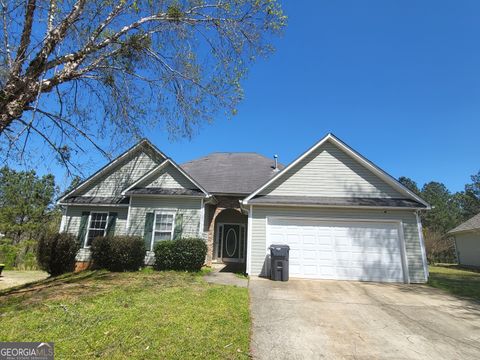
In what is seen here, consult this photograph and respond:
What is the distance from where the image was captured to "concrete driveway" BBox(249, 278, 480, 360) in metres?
4.67

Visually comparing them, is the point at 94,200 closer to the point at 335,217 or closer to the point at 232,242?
the point at 232,242

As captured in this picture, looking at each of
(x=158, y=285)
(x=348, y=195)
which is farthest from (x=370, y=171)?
(x=158, y=285)

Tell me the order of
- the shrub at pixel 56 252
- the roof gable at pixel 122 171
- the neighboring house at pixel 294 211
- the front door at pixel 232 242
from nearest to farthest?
the neighboring house at pixel 294 211 < the shrub at pixel 56 252 < the roof gable at pixel 122 171 < the front door at pixel 232 242

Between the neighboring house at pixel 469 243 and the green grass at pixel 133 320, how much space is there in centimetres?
2500

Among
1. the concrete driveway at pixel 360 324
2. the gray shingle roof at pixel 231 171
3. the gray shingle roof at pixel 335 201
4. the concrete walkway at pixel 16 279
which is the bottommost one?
the concrete walkway at pixel 16 279

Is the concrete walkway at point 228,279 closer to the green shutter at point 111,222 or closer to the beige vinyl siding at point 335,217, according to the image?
the beige vinyl siding at point 335,217

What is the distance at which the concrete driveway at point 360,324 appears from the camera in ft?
15.3

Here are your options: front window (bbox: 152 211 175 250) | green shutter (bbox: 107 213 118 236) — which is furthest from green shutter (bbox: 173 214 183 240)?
green shutter (bbox: 107 213 118 236)

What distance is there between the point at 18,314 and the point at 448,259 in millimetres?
44246

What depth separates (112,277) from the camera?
1054cm

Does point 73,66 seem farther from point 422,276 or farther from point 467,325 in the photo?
point 422,276

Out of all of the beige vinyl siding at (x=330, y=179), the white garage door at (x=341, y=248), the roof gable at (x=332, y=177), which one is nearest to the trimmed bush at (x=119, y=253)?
the roof gable at (x=332, y=177)

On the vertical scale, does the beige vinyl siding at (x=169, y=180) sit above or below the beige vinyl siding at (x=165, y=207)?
above

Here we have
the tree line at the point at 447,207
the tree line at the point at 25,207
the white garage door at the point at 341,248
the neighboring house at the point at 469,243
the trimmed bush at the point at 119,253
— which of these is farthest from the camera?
the tree line at the point at 447,207
